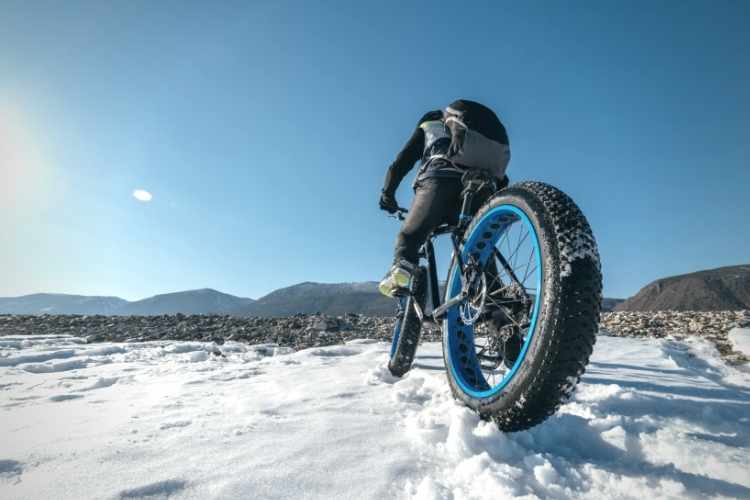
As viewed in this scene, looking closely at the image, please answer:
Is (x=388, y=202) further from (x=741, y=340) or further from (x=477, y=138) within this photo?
(x=741, y=340)

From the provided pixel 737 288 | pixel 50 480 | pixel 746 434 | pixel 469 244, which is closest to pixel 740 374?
pixel 746 434

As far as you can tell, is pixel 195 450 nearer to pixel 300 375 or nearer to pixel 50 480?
pixel 50 480

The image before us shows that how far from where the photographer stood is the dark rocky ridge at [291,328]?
6.66 meters

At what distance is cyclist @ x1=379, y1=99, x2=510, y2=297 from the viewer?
7.86ft

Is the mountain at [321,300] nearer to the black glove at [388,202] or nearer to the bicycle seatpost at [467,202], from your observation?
the black glove at [388,202]

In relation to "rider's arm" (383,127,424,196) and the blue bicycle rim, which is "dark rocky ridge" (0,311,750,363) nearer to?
"rider's arm" (383,127,424,196)

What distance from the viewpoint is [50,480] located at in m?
1.26

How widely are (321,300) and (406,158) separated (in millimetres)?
161747

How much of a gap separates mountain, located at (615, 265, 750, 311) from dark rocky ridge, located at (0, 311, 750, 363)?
35539 millimetres

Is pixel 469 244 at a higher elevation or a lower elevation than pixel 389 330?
higher

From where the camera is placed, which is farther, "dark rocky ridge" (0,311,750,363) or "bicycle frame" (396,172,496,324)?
"dark rocky ridge" (0,311,750,363)

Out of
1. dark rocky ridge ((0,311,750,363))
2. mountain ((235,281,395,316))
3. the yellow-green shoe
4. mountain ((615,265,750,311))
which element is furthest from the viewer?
mountain ((235,281,395,316))

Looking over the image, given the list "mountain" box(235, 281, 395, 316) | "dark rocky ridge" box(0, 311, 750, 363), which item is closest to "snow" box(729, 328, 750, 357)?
"dark rocky ridge" box(0, 311, 750, 363)

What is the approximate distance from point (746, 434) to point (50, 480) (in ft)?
9.98
